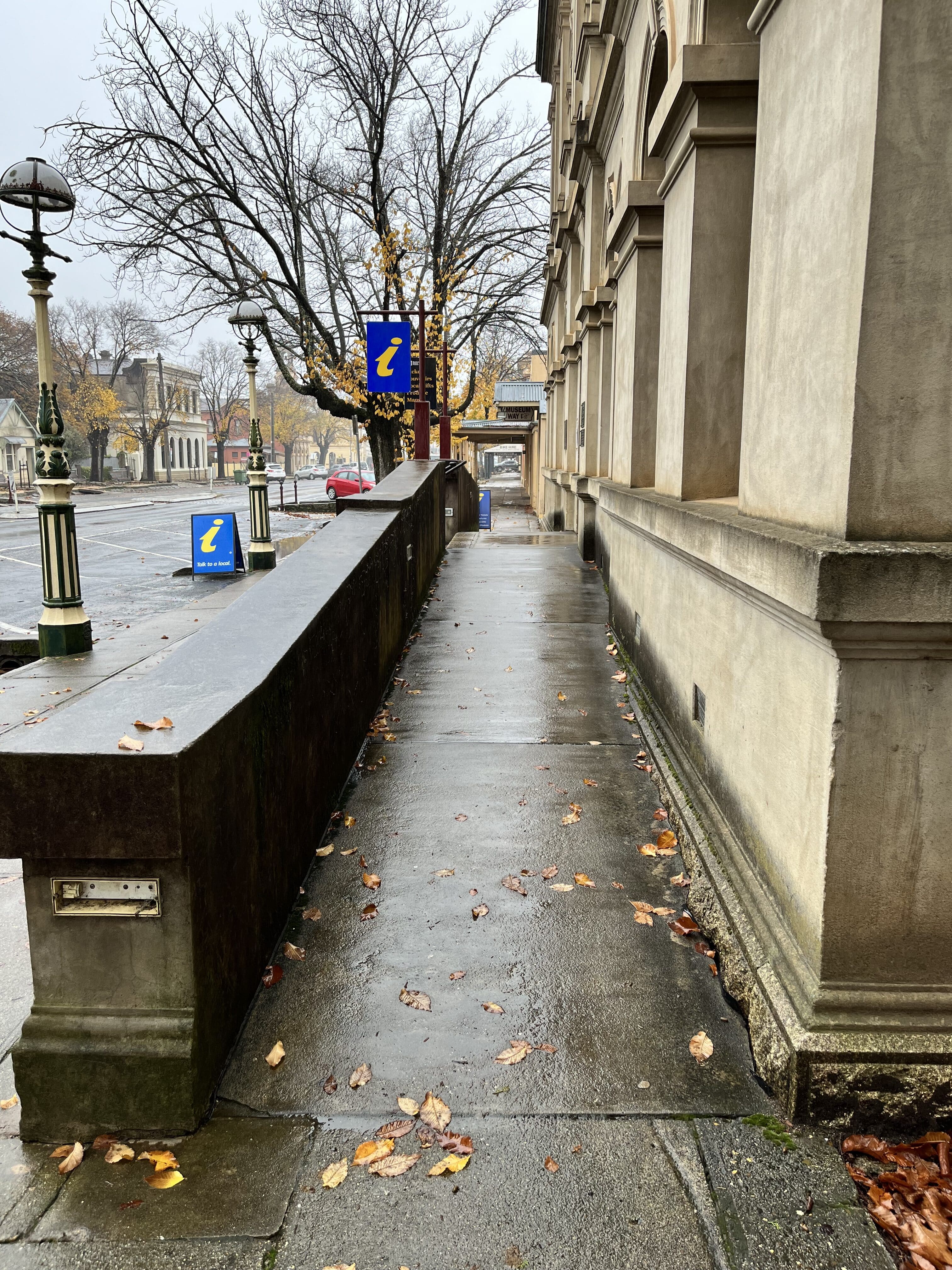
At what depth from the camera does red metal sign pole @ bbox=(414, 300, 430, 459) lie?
19219 mm

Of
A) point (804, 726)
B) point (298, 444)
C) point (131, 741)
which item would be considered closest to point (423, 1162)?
point (131, 741)

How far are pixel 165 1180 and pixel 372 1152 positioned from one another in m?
0.55

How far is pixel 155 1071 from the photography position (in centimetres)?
271

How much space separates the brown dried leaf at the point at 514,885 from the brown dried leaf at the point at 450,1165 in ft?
4.90

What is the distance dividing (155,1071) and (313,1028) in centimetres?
61

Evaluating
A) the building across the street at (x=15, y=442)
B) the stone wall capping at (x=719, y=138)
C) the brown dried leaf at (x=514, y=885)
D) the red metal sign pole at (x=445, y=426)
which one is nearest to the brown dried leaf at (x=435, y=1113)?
the brown dried leaf at (x=514, y=885)

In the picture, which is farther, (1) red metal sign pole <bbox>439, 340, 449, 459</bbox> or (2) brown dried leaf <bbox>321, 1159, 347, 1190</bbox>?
(1) red metal sign pole <bbox>439, 340, 449, 459</bbox>

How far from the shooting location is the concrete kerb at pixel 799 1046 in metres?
2.61

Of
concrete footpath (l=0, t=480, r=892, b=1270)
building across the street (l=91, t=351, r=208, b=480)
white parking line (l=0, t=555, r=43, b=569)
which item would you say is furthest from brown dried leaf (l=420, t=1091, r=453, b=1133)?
building across the street (l=91, t=351, r=208, b=480)

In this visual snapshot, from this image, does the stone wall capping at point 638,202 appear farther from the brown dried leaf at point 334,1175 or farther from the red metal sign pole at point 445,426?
the red metal sign pole at point 445,426

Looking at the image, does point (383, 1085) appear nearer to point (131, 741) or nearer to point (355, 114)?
point (131, 741)

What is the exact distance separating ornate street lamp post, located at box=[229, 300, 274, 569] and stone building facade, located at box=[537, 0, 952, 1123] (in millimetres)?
14124

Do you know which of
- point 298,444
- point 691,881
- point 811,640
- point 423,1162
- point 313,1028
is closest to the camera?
point 423,1162

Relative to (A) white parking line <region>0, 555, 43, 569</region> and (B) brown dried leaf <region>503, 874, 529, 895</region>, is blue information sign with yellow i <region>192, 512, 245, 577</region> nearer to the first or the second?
(A) white parking line <region>0, 555, 43, 569</region>
